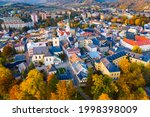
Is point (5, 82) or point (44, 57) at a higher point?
point (5, 82)

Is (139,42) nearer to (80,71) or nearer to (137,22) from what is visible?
(80,71)

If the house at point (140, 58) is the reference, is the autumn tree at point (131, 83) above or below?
above

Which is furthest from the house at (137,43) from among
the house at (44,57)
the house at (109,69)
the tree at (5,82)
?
the tree at (5,82)

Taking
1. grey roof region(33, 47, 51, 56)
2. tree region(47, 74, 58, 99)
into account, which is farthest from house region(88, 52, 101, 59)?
tree region(47, 74, 58, 99)

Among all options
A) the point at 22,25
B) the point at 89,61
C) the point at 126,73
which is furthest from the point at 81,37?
the point at 22,25

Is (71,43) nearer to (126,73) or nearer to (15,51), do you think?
(15,51)

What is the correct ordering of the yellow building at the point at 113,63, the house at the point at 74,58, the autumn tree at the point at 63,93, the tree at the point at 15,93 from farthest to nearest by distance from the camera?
the house at the point at 74,58
the yellow building at the point at 113,63
the tree at the point at 15,93
the autumn tree at the point at 63,93

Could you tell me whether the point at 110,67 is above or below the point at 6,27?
above

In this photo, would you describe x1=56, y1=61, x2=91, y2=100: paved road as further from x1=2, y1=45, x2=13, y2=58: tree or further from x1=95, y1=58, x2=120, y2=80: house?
x1=2, y1=45, x2=13, y2=58: tree

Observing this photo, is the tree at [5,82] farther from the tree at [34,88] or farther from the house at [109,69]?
the house at [109,69]

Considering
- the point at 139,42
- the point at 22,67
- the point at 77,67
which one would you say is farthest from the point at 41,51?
the point at 139,42

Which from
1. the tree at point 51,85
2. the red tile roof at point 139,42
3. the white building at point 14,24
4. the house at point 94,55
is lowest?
the white building at point 14,24
